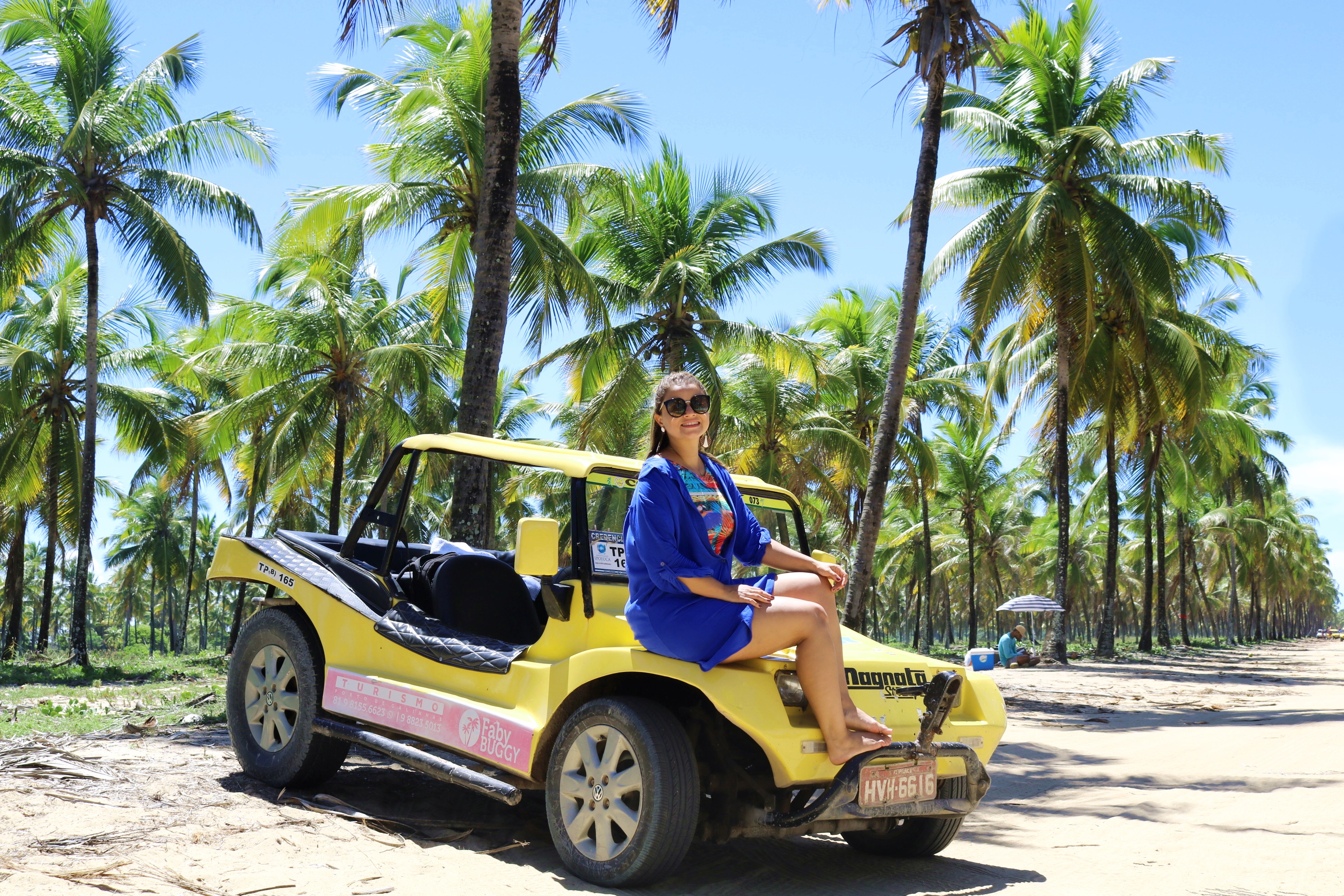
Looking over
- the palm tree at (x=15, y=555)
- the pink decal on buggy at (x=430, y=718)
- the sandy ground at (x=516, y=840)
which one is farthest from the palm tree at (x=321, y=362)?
the pink decal on buggy at (x=430, y=718)

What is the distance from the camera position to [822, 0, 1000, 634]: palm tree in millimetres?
12586

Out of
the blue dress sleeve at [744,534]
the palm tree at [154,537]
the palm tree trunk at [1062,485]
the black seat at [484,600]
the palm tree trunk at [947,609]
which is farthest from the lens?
the palm tree trunk at [947,609]

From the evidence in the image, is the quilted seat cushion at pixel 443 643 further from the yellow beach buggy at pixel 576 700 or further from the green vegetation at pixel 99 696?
the green vegetation at pixel 99 696

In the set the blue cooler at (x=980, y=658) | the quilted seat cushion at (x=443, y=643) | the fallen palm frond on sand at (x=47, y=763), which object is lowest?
the blue cooler at (x=980, y=658)

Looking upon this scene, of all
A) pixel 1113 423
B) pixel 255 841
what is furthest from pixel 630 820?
pixel 1113 423

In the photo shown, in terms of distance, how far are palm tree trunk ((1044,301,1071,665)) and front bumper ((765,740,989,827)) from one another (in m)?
20.3

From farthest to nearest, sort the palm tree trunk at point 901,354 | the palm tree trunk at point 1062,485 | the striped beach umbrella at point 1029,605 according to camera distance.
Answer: the striped beach umbrella at point 1029,605, the palm tree trunk at point 1062,485, the palm tree trunk at point 901,354

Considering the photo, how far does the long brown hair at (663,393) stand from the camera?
434 cm

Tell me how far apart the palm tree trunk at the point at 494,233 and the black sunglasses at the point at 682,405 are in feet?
17.2

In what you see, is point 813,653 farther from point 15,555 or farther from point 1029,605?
point 15,555

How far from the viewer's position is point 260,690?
6.04 metres

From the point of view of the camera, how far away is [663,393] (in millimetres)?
4363

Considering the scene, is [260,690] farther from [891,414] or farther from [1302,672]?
[1302,672]

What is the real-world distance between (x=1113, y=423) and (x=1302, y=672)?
31.7 ft
